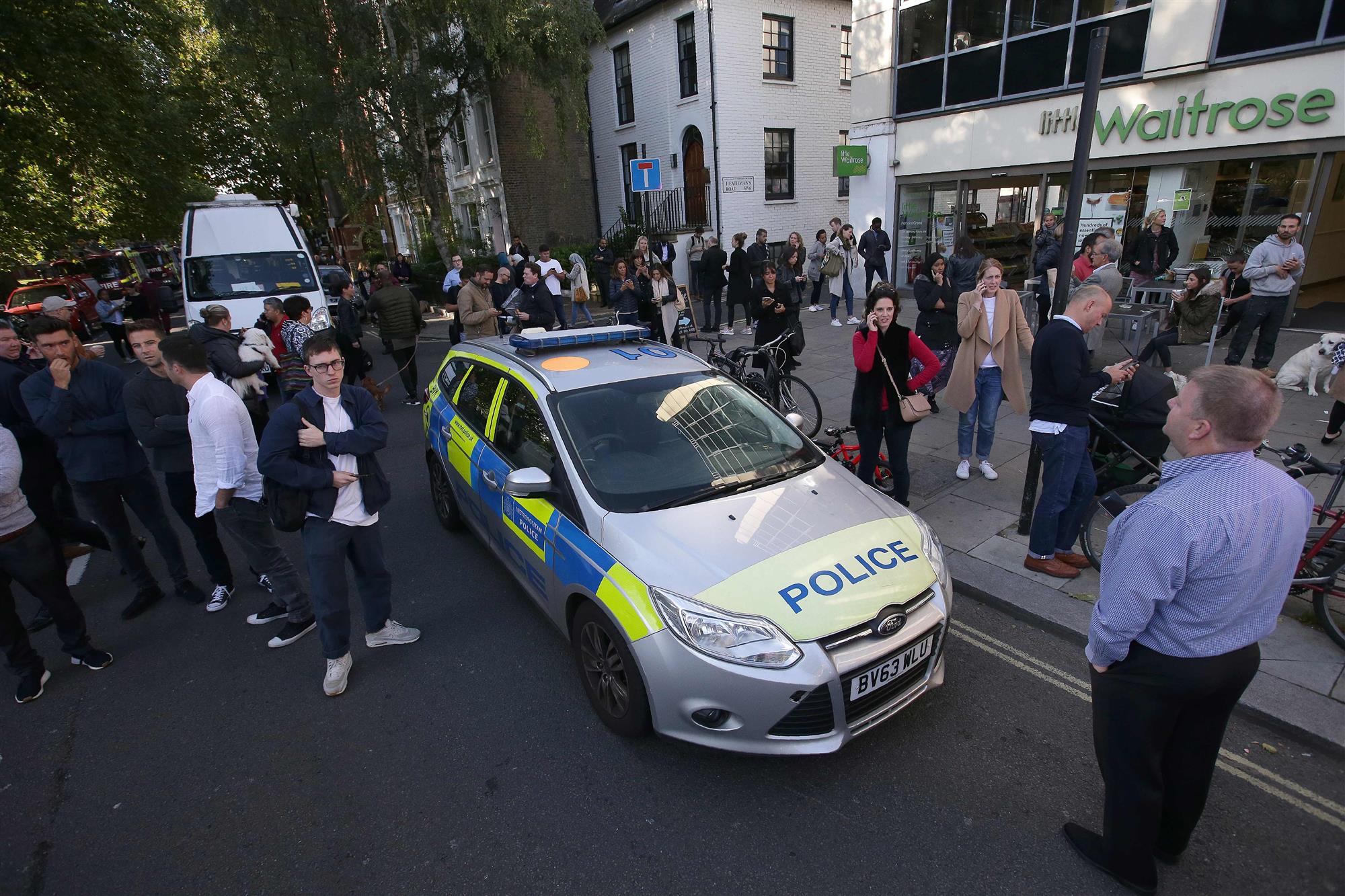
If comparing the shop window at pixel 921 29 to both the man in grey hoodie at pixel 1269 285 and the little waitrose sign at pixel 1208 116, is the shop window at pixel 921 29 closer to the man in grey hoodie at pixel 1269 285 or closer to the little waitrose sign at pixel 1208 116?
the little waitrose sign at pixel 1208 116

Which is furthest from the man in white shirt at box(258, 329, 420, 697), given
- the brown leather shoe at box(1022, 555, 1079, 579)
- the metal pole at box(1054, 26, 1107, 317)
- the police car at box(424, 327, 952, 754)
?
the metal pole at box(1054, 26, 1107, 317)

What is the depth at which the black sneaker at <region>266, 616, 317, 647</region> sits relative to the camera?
13.9 ft

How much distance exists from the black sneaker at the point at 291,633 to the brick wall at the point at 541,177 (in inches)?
770

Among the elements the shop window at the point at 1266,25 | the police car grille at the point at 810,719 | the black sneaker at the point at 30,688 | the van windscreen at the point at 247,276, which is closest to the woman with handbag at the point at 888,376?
the police car grille at the point at 810,719

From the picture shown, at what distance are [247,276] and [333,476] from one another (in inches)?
404

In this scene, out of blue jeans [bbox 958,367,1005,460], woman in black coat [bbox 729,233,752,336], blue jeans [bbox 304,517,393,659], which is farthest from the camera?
woman in black coat [bbox 729,233,752,336]

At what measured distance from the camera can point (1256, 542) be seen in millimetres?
1897

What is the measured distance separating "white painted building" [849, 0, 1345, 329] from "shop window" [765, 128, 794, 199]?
220 inches

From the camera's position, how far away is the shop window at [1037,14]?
11.1 meters

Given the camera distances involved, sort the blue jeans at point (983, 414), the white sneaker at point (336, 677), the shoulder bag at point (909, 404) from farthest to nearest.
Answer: the blue jeans at point (983, 414), the shoulder bag at point (909, 404), the white sneaker at point (336, 677)

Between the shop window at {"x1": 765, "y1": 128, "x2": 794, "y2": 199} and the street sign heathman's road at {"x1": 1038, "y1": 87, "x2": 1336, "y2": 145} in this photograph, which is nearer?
the street sign heathman's road at {"x1": 1038, "y1": 87, "x2": 1336, "y2": 145}

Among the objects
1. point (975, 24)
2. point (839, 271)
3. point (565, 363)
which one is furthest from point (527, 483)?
point (975, 24)

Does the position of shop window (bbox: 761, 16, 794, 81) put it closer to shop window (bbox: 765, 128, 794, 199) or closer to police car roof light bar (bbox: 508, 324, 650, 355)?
shop window (bbox: 765, 128, 794, 199)

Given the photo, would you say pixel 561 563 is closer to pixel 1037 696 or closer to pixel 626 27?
pixel 1037 696
